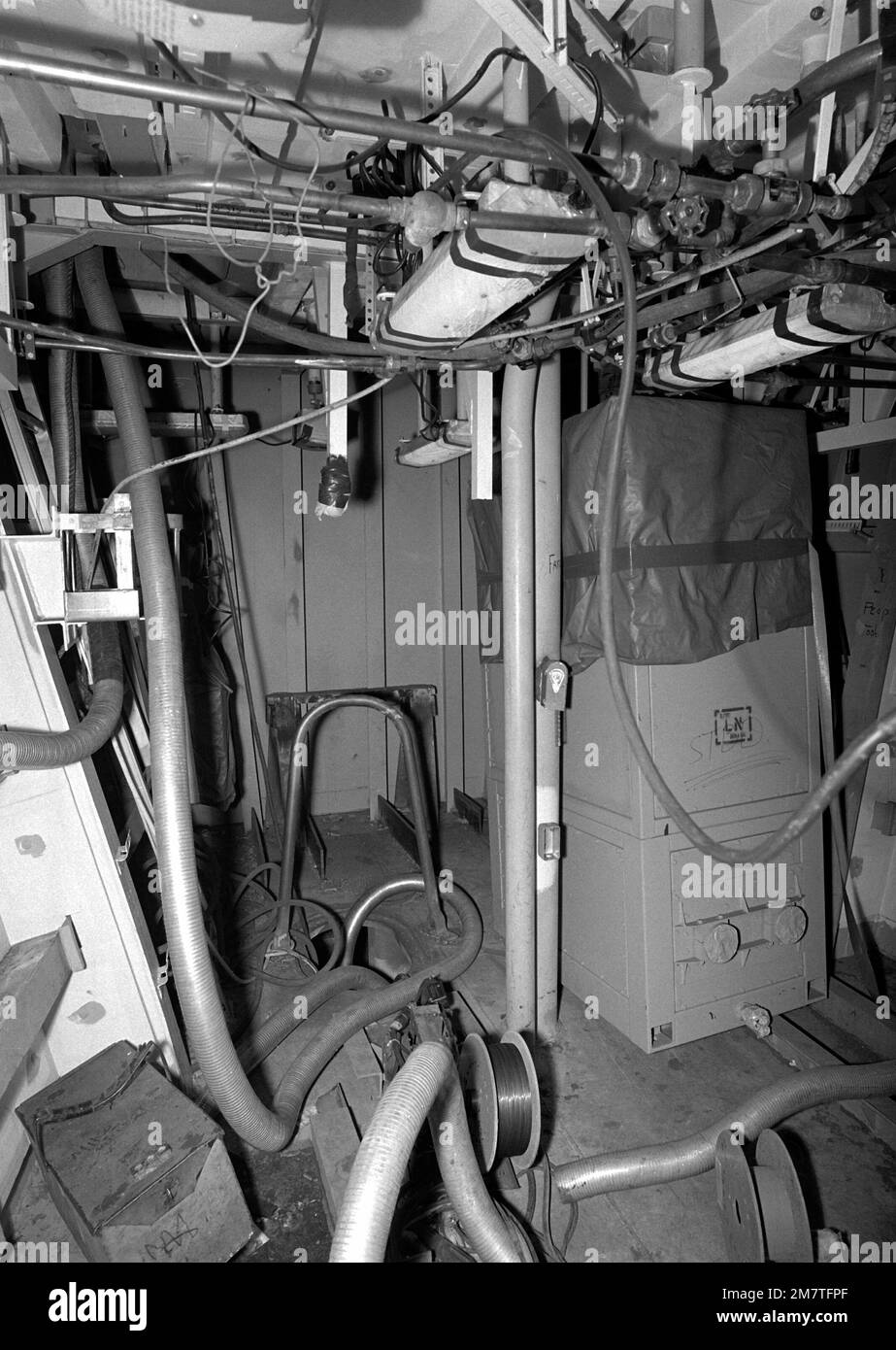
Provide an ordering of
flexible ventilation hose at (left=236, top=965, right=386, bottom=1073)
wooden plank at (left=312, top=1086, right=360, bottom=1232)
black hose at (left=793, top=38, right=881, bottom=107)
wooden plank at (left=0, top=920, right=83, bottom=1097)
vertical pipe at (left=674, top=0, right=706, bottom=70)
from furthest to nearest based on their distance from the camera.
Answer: flexible ventilation hose at (left=236, top=965, right=386, bottom=1073) → wooden plank at (left=312, top=1086, right=360, bottom=1232) → wooden plank at (left=0, top=920, right=83, bottom=1097) → vertical pipe at (left=674, top=0, right=706, bottom=70) → black hose at (left=793, top=38, right=881, bottom=107)

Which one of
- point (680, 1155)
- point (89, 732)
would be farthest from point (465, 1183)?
point (89, 732)

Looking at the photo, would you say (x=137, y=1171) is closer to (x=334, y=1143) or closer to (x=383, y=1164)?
(x=334, y=1143)

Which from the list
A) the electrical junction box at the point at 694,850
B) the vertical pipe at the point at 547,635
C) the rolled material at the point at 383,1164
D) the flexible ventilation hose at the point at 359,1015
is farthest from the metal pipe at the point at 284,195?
the flexible ventilation hose at the point at 359,1015

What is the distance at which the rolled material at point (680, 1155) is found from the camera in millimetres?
1867

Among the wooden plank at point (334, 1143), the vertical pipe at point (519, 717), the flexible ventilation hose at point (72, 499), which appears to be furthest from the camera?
the vertical pipe at point (519, 717)

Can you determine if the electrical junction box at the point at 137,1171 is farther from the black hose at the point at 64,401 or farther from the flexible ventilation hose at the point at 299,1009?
the black hose at the point at 64,401

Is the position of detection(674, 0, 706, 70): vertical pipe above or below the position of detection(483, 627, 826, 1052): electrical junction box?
above

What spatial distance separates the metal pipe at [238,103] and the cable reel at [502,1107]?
1.82 metres

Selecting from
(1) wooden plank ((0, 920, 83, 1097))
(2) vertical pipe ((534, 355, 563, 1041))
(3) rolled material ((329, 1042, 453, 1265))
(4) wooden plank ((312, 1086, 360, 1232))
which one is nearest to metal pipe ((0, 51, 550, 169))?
(2) vertical pipe ((534, 355, 563, 1041))

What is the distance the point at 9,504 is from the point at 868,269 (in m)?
2.27

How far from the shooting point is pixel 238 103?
1.09m

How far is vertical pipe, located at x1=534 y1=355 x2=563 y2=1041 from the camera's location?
7.68ft

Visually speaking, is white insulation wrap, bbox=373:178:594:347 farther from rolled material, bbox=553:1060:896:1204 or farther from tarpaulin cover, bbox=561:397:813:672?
rolled material, bbox=553:1060:896:1204

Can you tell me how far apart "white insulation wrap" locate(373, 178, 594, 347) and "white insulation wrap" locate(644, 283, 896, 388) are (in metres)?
0.60
